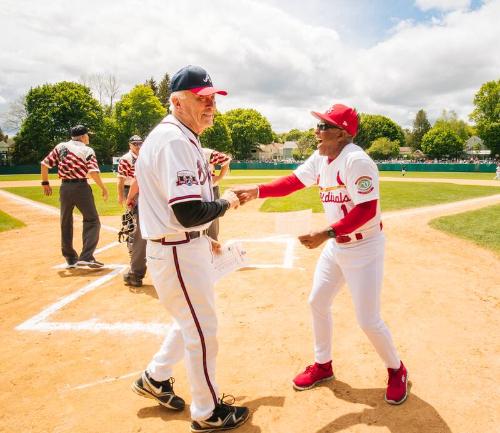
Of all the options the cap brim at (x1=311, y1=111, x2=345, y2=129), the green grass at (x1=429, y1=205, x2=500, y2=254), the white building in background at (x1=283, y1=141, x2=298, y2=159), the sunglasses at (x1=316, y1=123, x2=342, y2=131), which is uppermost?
the white building in background at (x1=283, y1=141, x2=298, y2=159)

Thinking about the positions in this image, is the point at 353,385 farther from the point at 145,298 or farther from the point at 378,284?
the point at 145,298

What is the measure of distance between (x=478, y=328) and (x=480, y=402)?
1.61m

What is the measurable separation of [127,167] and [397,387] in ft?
21.2

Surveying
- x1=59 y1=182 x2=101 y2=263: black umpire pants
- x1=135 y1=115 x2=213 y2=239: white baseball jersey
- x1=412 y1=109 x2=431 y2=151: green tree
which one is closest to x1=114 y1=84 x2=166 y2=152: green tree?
x1=59 y1=182 x2=101 y2=263: black umpire pants

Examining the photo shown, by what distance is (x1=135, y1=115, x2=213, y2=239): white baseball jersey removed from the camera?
2268mm

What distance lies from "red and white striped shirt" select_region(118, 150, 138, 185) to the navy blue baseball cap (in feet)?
17.2

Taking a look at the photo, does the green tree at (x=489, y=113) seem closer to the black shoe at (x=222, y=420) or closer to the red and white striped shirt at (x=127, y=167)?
the red and white striped shirt at (x=127, y=167)

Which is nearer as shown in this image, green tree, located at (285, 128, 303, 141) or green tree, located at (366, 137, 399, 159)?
green tree, located at (366, 137, 399, 159)

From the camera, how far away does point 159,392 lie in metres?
3.03

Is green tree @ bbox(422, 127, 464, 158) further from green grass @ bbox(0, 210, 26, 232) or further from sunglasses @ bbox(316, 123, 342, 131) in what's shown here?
sunglasses @ bbox(316, 123, 342, 131)

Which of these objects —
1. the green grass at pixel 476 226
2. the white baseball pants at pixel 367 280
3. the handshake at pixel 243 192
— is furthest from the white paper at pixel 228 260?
the green grass at pixel 476 226

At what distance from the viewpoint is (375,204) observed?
2873mm

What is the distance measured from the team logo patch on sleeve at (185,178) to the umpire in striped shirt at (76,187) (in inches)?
203

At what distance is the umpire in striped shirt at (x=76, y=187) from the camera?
664 cm
